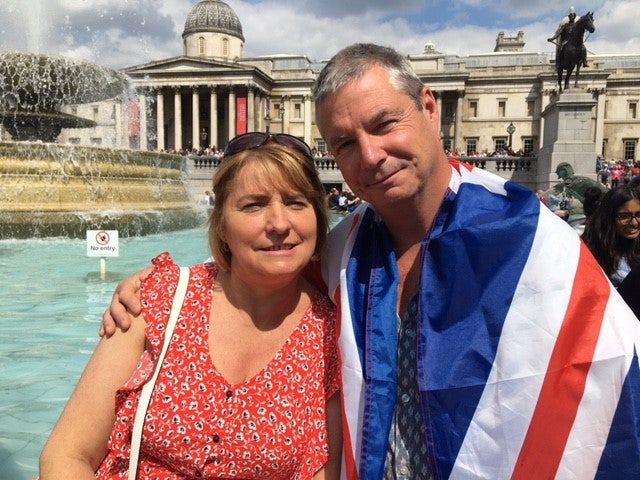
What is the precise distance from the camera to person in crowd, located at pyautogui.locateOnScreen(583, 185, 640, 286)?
140 inches

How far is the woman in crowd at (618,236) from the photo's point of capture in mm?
3566

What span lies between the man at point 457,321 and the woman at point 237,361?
0.13 meters

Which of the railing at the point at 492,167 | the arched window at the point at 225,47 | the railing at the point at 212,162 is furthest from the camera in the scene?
the arched window at the point at 225,47

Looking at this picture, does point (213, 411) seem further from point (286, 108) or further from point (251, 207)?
point (286, 108)

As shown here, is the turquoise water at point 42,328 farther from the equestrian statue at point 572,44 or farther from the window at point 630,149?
the window at point 630,149

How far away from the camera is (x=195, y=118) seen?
5697 centimetres

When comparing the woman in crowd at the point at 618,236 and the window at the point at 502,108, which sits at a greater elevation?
the window at the point at 502,108

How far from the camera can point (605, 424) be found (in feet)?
4.67

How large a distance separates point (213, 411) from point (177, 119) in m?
59.1

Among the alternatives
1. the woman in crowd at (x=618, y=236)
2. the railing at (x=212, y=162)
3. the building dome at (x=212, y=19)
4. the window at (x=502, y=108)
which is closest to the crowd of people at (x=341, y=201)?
the railing at (x=212, y=162)

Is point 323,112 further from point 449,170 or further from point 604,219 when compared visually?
point 604,219

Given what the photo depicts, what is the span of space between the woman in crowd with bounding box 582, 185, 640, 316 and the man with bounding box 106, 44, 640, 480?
88.1 inches

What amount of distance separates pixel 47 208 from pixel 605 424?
1156cm

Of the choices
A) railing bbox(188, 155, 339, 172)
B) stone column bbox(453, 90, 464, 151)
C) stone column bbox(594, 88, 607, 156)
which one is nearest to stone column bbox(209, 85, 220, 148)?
railing bbox(188, 155, 339, 172)
